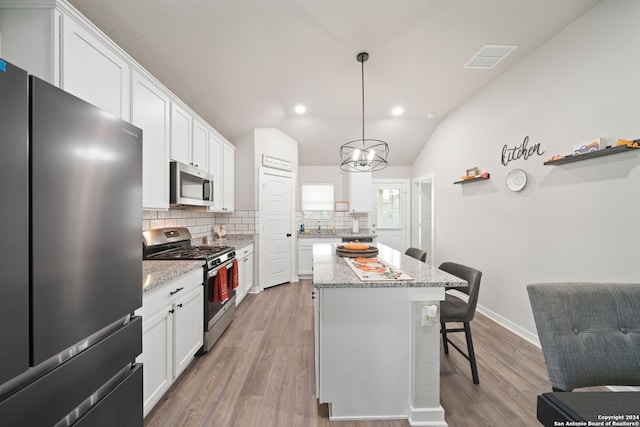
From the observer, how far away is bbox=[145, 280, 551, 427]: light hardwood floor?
158 cm

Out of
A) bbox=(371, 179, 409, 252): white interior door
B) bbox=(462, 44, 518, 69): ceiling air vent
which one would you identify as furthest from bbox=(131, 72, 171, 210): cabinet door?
bbox=(371, 179, 409, 252): white interior door

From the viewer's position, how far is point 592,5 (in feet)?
6.57

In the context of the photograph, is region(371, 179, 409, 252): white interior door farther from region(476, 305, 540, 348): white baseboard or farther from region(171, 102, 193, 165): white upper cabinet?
region(171, 102, 193, 165): white upper cabinet

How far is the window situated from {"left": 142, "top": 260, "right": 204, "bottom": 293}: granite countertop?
11.5 feet

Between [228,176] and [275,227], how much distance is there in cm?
117

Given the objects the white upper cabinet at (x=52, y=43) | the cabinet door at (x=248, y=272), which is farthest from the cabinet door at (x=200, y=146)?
the cabinet door at (x=248, y=272)

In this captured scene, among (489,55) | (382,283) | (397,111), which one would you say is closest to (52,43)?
(382,283)

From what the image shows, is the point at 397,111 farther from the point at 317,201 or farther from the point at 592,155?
the point at 592,155

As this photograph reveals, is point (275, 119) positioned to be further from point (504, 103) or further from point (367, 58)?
point (504, 103)

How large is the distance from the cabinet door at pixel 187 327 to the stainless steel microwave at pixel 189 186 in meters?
0.89

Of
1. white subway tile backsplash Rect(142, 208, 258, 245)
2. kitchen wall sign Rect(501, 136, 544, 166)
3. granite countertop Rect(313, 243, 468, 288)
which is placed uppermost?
kitchen wall sign Rect(501, 136, 544, 166)

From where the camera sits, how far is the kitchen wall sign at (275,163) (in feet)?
13.9

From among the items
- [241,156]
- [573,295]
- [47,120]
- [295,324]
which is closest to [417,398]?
[573,295]

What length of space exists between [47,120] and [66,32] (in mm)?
1047
